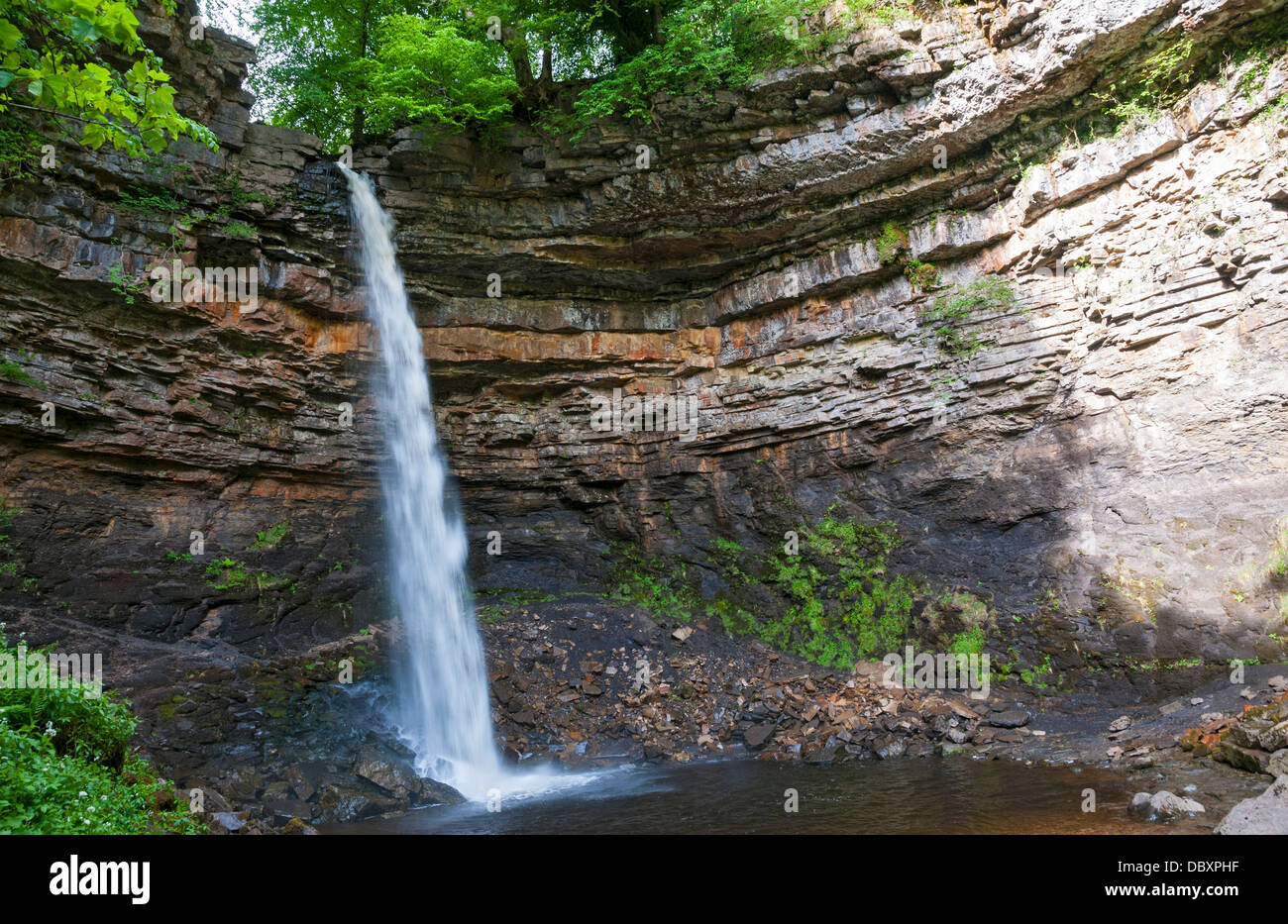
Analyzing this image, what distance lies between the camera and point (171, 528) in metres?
13.9

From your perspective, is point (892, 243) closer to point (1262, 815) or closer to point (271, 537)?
point (1262, 815)

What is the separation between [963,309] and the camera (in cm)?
1490

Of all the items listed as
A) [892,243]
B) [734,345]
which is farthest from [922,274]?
[734,345]

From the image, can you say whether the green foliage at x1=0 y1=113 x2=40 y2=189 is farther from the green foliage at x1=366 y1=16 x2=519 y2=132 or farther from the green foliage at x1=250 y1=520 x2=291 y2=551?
the green foliage at x1=250 y1=520 x2=291 y2=551

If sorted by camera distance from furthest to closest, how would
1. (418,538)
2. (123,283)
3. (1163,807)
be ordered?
(418,538)
(123,283)
(1163,807)

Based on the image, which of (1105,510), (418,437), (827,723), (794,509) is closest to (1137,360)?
(1105,510)

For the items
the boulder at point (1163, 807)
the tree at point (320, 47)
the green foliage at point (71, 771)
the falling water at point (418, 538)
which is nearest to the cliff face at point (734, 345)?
the falling water at point (418, 538)

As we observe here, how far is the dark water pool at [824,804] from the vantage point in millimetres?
7078

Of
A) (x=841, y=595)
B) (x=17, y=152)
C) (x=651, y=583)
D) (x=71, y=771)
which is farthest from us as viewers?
(x=651, y=583)

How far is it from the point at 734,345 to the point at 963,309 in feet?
16.8

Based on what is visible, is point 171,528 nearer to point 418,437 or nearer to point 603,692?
point 418,437

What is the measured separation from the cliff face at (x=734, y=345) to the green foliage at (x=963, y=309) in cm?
11

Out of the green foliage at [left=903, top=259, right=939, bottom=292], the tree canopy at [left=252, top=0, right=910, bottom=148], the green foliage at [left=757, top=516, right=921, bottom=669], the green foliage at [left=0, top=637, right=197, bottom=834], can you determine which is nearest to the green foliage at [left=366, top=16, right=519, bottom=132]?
the tree canopy at [left=252, top=0, right=910, bottom=148]

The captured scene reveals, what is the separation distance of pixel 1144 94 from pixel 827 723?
1221cm
